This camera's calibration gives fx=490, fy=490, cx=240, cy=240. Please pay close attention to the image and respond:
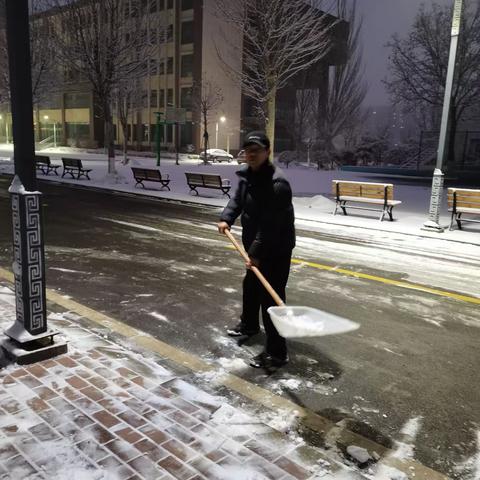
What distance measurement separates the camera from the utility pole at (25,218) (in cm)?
361

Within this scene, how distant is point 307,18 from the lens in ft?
57.4

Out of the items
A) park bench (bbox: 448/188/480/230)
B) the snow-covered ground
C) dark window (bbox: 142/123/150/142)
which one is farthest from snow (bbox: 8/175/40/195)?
dark window (bbox: 142/123/150/142)

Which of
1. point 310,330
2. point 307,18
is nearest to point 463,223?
point 307,18

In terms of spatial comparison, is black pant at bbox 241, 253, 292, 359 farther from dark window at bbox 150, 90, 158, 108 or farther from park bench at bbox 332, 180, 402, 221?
dark window at bbox 150, 90, 158, 108

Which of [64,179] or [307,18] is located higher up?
[307,18]

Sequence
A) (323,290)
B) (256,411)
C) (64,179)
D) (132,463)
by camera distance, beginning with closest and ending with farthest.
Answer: (132,463)
(256,411)
(323,290)
(64,179)

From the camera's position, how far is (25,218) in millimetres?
3736

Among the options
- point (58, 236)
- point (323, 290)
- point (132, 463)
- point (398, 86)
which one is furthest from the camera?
point (398, 86)

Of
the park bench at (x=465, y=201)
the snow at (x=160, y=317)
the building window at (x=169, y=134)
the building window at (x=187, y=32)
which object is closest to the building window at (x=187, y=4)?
the building window at (x=187, y=32)

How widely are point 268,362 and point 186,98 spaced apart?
180ft

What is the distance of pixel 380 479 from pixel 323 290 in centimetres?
376

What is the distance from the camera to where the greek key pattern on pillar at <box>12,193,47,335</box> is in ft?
12.3

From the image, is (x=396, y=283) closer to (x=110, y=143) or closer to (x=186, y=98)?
(x=110, y=143)

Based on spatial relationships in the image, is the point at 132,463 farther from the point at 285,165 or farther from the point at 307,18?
the point at 285,165
